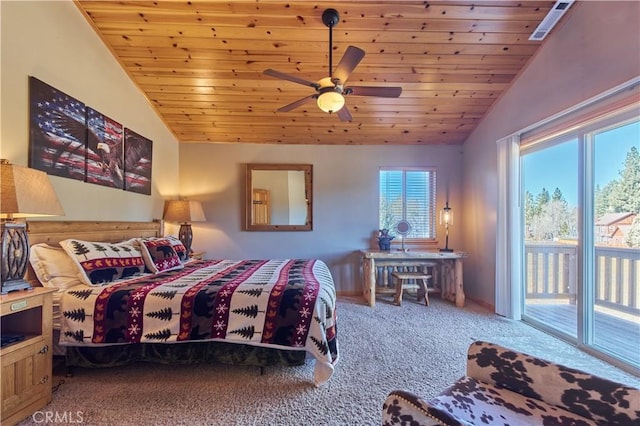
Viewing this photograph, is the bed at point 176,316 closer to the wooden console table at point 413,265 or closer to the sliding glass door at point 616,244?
the wooden console table at point 413,265

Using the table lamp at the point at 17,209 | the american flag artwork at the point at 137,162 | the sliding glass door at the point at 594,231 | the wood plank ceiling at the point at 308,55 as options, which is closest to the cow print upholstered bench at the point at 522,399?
the sliding glass door at the point at 594,231

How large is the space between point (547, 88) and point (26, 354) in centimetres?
470

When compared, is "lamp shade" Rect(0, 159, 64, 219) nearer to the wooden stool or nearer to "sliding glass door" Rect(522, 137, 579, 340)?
the wooden stool

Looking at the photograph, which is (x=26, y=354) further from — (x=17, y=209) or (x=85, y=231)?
(x=85, y=231)

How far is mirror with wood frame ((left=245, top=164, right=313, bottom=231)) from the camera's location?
14.6 feet

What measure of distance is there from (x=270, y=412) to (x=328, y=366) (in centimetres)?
46

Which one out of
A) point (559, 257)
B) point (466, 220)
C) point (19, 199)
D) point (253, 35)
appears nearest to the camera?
point (19, 199)

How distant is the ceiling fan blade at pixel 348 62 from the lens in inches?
78.3

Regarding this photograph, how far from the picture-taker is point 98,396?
190 cm

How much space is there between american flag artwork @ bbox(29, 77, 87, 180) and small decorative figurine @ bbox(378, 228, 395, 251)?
362 centimetres

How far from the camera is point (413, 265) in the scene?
14.0ft

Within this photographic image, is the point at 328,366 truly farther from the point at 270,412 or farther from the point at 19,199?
the point at 19,199

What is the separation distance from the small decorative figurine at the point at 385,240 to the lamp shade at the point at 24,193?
362 centimetres

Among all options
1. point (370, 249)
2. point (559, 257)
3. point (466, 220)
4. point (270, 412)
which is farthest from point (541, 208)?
point (270, 412)
